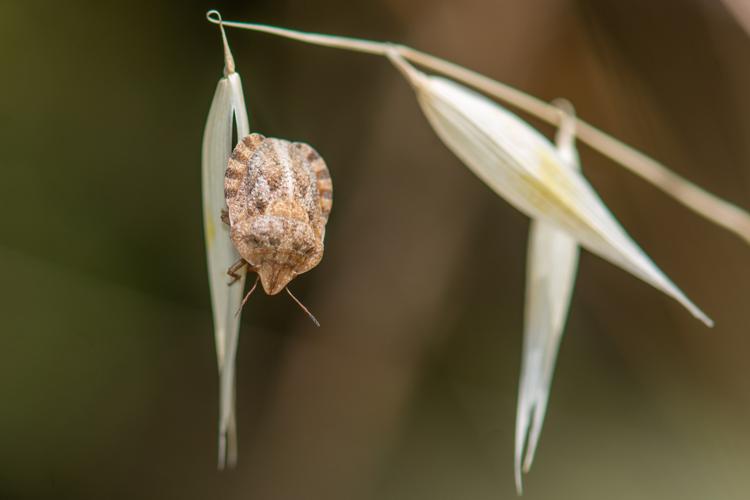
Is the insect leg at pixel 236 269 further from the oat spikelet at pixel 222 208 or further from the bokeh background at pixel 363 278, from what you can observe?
the bokeh background at pixel 363 278

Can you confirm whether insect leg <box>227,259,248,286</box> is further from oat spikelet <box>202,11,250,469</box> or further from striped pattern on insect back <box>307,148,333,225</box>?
striped pattern on insect back <box>307,148,333,225</box>

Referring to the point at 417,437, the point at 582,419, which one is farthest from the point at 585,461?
the point at 417,437

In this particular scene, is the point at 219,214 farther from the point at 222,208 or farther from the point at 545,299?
the point at 545,299

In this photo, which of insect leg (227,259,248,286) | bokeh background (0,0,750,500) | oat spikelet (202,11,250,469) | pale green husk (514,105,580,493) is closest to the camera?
oat spikelet (202,11,250,469)

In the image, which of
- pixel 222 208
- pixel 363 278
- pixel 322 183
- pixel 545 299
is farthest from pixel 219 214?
pixel 363 278

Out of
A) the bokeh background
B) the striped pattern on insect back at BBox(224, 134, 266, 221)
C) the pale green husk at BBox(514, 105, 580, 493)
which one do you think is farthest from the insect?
the bokeh background

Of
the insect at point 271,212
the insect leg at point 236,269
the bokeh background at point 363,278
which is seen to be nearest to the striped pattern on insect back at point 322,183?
the insect at point 271,212

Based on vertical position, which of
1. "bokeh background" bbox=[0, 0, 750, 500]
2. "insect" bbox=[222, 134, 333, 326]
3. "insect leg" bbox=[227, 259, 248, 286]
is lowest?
"bokeh background" bbox=[0, 0, 750, 500]

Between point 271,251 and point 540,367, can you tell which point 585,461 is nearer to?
point 540,367
